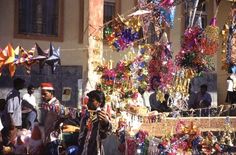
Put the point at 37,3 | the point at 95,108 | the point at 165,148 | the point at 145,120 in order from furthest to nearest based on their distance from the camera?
1. the point at 37,3
2. the point at 145,120
3. the point at 165,148
4. the point at 95,108

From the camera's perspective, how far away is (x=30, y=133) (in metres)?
7.37

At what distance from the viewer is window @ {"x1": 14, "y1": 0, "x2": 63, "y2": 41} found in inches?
456

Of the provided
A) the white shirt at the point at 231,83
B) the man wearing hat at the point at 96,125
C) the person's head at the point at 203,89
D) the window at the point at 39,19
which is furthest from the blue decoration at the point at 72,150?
the white shirt at the point at 231,83

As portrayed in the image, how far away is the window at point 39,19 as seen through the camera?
1159 centimetres

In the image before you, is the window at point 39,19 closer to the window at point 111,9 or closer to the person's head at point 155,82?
the window at point 111,9

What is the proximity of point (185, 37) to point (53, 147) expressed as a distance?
2.93 m

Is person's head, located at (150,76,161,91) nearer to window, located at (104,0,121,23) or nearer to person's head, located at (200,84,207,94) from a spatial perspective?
person's head, located at (200,84,207,94)

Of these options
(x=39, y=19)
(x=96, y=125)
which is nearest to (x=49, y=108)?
(x=96, y=125)

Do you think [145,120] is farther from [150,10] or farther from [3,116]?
[3,116]

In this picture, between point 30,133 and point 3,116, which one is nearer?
point 30,133

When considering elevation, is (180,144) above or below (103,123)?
below

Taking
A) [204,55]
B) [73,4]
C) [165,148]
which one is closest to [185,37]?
[204,55]

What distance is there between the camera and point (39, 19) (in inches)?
468

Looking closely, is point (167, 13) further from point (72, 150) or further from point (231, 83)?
point (231, 83)
